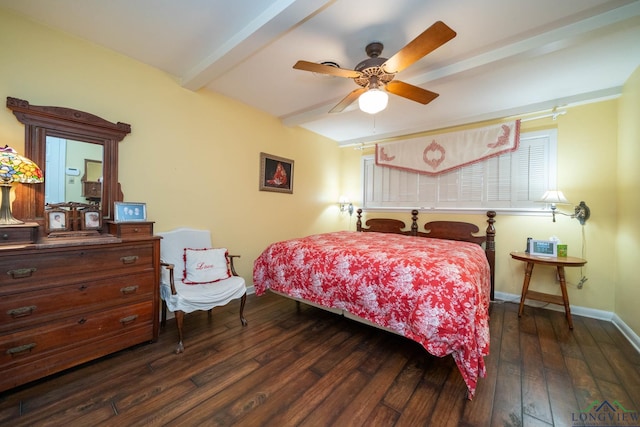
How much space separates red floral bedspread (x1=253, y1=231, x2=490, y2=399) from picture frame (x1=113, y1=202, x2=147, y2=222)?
1329 mm

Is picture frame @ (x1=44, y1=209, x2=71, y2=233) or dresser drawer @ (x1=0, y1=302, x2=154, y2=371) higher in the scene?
picture frame @ (x1=44, y1=209, x2=71, y2=233)

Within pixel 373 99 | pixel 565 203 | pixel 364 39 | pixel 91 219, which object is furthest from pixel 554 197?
pixel 91 219

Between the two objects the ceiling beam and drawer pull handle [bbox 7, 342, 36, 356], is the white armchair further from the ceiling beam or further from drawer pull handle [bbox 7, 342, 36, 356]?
the ceiling beam

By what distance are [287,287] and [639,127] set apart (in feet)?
12.0

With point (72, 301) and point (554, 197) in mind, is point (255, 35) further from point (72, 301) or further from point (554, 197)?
point (554, 197)

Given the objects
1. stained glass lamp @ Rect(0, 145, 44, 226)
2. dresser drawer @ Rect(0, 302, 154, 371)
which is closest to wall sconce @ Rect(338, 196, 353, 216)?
dresser drawer @ Rect(0, 302, 154, 371)

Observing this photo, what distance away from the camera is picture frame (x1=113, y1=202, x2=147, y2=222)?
2177 millimetres

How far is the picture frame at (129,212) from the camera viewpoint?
2.18 metres

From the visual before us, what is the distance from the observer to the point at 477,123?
3.62m

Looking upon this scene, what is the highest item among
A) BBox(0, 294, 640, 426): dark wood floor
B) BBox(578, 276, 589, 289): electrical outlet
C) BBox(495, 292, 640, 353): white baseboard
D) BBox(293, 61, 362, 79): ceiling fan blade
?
BBox(293, 61, 362, 79): ceiling fan blade

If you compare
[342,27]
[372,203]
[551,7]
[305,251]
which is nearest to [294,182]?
[372,203]

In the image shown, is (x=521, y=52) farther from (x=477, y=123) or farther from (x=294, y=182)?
(x=294, y=182)

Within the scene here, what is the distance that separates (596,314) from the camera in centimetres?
281

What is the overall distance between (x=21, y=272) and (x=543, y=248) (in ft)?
15.5
